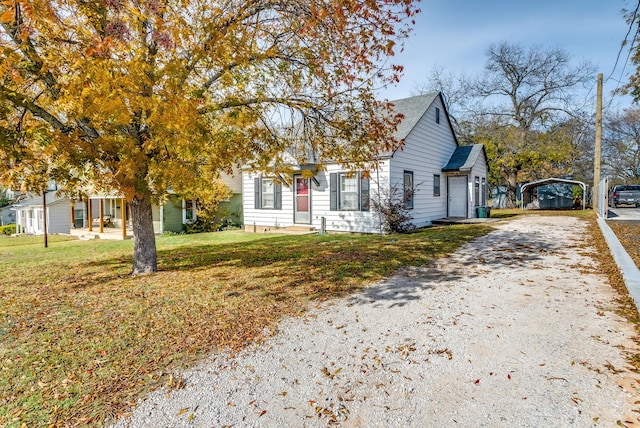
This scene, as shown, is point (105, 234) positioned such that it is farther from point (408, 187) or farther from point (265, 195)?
point (408, 187)

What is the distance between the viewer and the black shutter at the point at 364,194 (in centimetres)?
1299

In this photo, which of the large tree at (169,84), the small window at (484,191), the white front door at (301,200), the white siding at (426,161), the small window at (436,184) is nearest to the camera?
the large tree at (169,84)

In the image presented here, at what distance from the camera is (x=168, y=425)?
98.3 inches

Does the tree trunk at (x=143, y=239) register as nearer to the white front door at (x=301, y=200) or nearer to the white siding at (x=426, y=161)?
the white front door at (x=301, y=200)

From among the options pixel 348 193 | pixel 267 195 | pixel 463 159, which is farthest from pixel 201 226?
pixel 463 159

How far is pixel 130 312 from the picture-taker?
468 cm

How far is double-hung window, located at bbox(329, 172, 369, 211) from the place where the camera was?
1308 cm

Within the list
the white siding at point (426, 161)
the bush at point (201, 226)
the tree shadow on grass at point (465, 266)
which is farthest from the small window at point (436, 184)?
the bush at point (201, 226)

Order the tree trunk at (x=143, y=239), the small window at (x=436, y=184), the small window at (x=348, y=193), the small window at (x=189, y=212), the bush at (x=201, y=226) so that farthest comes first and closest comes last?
the small window at (x=189, y=212)
the bush at (x=201, y=226)
the small window at (x=436, y=184)
the small window at (x=348, y=193)
the tree trunk at (x=143, y=239)

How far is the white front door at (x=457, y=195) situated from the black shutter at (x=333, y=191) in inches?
273

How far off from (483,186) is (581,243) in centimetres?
1041

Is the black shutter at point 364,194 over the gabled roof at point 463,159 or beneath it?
beneath

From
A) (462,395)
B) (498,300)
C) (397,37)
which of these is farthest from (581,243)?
(462,395)

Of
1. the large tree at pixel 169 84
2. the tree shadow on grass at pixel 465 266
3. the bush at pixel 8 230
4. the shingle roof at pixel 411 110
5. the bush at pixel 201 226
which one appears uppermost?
the shingle roof at pixel 411 110
